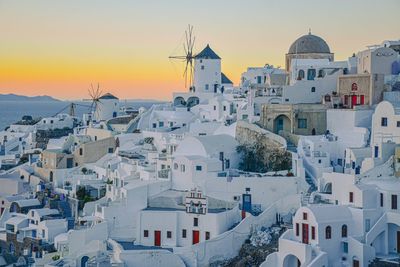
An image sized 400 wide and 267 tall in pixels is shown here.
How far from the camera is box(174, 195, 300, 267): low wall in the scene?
2753cm

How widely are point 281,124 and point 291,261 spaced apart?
32.3 feet

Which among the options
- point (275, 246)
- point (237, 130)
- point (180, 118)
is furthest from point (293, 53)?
point (275, 246)

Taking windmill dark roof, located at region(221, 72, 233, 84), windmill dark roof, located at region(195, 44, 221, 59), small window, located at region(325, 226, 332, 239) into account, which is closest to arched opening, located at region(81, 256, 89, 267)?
small window, located at region(325, 226, 332, 239)

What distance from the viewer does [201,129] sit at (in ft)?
127

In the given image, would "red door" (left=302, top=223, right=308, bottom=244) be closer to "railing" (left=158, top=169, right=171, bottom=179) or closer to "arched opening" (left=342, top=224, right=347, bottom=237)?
"arched opening" (left=342, top=224, right=347, bottom=237)

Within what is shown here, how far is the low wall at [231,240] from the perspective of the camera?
27.5m

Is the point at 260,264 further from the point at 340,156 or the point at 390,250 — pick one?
the point at 340,156

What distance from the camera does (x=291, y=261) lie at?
84.3ft

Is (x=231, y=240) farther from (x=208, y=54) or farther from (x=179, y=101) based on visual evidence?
(x=208, y=54)

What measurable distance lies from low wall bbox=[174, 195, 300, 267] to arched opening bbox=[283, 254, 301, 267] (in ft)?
8.93

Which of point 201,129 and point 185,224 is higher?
point 201,129

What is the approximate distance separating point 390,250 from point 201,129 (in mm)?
15255

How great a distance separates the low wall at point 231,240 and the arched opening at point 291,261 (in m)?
2.72

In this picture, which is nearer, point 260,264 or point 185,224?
point 260,264
